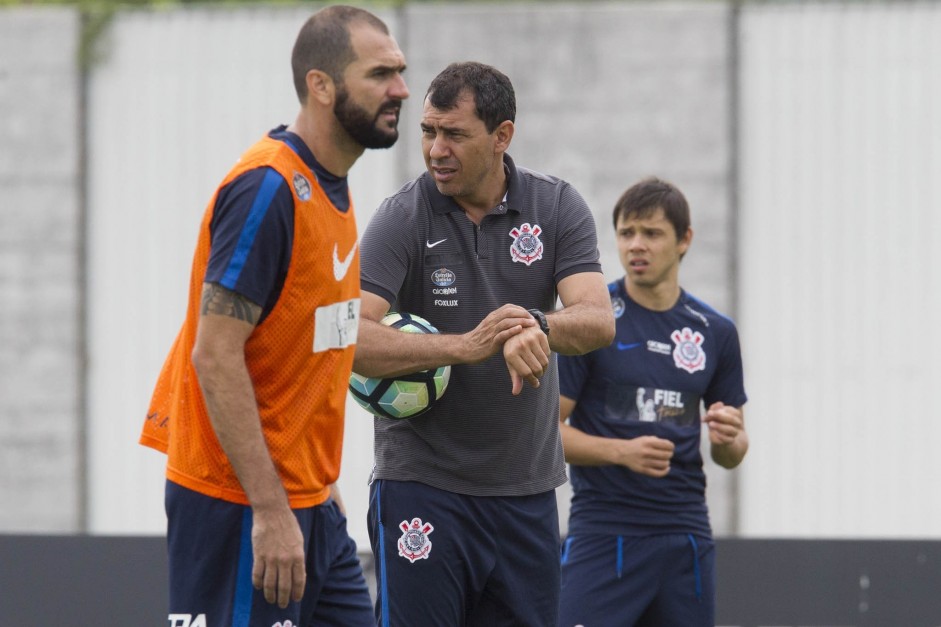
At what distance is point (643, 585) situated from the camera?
4648 millimetres

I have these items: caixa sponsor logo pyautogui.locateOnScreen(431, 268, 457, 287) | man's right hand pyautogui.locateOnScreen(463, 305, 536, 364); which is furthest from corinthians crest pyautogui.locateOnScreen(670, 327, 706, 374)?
man's right hand pyautogui.locateOnScreen(463, 305, 536, 364)

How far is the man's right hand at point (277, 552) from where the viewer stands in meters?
2.88

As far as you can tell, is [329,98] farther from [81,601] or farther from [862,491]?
[862,491]

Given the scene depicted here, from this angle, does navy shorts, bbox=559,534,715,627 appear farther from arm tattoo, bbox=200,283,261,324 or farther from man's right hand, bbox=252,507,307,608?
arm tattoo, bbox=200,283,261,324

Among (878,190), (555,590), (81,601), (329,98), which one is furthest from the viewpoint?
(878,190)

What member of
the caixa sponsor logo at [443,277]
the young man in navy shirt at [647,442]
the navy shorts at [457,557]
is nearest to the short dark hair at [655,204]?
the young man in navy shirt at [647,442]

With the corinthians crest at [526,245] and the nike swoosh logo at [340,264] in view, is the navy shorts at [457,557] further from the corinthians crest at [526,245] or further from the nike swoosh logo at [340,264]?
the nike swoosh logo at [340,264]

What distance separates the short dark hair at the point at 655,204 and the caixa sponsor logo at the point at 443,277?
4.00 feet

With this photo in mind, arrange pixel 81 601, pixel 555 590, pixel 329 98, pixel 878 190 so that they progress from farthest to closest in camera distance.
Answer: pixel 878 190 < pixel 81 601 < pixel 555 590 < pixel 329 98

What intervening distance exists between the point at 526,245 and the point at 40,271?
6135 mm

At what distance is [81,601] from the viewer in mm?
5684

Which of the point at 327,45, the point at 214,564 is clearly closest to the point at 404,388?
the point at 214,564

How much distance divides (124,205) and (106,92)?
84 cm

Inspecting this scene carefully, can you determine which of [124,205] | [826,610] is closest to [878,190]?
[826,610]
